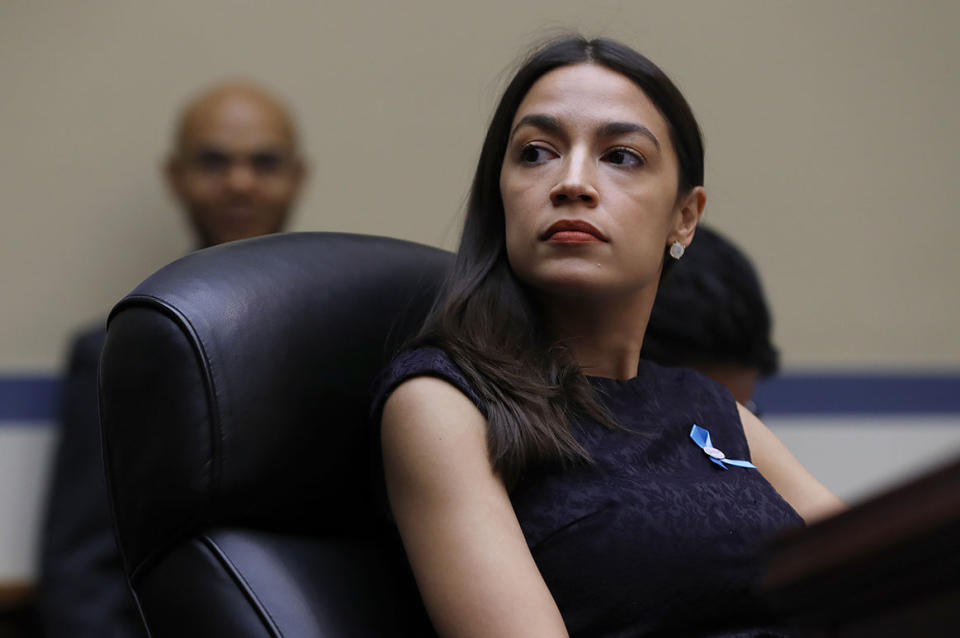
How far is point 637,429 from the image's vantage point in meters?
1.25

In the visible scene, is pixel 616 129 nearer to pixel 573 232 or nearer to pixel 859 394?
pixel 573 232

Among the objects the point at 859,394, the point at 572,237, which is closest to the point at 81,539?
the point at 572,237

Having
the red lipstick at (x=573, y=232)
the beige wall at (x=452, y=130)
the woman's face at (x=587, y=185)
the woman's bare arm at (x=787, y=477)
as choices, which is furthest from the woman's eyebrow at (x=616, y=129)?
the beige wall at (x=452, y=130)

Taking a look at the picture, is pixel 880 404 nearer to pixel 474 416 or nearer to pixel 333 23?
pixel 333 23

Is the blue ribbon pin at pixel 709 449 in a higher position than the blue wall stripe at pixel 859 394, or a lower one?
higher

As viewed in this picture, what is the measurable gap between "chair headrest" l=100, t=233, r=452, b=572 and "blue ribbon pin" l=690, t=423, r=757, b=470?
1.05 feet

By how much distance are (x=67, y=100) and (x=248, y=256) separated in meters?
1.22

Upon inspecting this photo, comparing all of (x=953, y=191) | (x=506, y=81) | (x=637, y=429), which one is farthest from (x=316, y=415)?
(x=953, y=191)

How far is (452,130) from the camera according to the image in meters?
2.44

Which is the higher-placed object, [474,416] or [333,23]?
[333,23]

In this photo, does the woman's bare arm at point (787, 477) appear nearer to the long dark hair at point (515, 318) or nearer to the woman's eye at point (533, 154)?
the long dark hair at point (515, 318)

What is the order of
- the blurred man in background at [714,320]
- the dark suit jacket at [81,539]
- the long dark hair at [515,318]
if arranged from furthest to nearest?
the dark suit jacket at [81,539], the blurred man in background at [714,320], the long dark hair at [515,318]

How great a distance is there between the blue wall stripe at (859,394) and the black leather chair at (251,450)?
1.50m

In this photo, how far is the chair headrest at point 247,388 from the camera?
1.06 m
